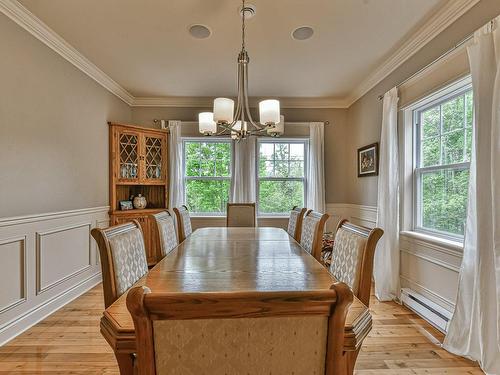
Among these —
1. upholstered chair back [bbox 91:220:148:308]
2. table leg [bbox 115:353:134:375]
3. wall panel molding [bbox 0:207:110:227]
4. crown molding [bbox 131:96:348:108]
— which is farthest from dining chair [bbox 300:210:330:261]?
crown molding [bbox 131:96:348:108]

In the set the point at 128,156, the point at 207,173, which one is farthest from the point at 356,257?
the point at 128,156

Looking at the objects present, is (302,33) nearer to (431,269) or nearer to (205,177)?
(431,269)

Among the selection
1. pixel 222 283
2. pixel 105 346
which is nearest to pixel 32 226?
pixel 105 346

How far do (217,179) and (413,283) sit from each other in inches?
118

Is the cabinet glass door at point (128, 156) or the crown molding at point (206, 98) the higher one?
the crown molding at point (206, 98)

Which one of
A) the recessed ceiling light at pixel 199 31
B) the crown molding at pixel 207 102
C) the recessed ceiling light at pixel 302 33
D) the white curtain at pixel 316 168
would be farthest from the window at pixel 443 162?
the recessed ceiling light at pixel 199 31

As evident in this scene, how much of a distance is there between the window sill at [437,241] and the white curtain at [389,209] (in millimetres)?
148

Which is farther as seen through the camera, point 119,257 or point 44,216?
point 44,216

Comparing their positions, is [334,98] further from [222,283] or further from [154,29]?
[222,283]

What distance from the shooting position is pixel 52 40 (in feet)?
8.93

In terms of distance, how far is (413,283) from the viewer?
281 centimetres

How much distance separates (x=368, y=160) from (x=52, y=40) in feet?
12.4

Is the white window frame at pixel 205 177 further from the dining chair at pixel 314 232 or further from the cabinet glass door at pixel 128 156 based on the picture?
the dining chair at pixel 314 232

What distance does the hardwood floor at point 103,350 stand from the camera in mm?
1893
